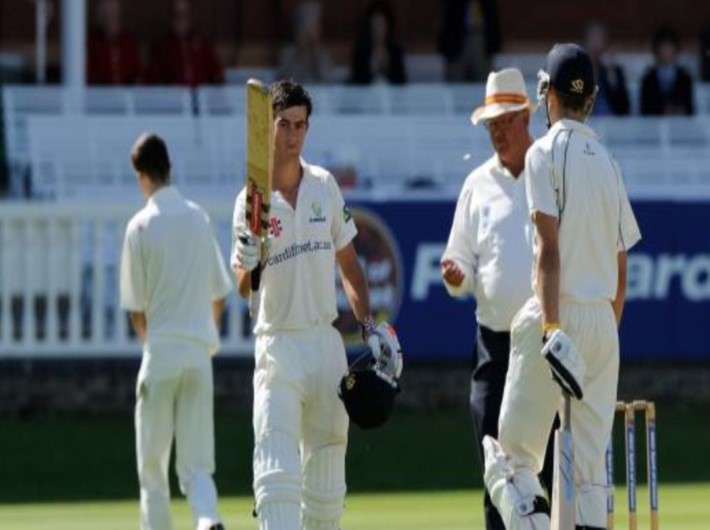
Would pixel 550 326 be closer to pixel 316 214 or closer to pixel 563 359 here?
pixel 563 359

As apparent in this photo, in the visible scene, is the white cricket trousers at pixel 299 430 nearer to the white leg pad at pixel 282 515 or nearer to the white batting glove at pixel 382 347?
the white leg pad at pixel 282 515

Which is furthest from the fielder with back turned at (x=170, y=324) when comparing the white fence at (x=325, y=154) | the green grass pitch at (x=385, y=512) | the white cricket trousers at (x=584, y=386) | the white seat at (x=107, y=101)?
the white seat at (x=107, y=101)

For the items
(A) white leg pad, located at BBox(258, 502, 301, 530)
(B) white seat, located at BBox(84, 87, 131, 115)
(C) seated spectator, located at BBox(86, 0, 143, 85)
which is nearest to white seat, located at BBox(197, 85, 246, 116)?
(B) white seat, located at BBox(84, 87, 131, 115)

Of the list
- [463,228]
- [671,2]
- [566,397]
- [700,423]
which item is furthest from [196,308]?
[671,2]

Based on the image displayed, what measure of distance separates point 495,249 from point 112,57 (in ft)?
38.1

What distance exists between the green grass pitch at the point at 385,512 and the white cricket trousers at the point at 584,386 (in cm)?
318

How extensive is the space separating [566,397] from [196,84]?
1266 centimetres

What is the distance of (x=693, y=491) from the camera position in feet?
48.5

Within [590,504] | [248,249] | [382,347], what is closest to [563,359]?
[590,504]

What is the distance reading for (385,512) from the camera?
13.8 m

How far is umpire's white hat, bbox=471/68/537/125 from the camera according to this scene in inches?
431

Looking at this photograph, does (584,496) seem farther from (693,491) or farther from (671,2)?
(671,2)

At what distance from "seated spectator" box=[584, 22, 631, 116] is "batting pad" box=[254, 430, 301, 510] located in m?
12.1

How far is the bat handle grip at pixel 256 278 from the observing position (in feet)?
34.0
